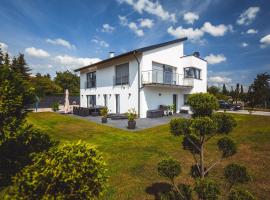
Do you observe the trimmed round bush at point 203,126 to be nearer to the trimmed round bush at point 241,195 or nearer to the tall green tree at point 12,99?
the trimmed round bush at point 241,195

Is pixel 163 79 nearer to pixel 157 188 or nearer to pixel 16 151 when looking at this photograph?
pixel 157 188

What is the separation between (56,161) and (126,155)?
547 cm

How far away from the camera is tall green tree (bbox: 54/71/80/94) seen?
5969 centimetres

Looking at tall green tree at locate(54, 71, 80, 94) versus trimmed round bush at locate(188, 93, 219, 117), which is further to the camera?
tall green tree at locate(54, 71, 80, 94)

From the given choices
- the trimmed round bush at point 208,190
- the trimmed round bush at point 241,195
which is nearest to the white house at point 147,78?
the trimmed round bush at point 208,190

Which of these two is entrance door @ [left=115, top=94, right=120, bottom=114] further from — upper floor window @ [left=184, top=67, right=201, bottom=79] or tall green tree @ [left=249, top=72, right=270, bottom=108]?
tall green tree @ [left=249, top=72, right=270, bottom=108]

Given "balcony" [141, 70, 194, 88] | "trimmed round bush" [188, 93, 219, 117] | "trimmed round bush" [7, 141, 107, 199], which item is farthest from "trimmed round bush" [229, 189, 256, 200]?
"balcony" [141, 70, 194, 88]

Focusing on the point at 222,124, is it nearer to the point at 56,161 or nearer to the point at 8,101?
the point at 56,161

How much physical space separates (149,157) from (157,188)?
2347 mm

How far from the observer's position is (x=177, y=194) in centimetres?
376

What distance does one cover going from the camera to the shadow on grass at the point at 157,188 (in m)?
4.76

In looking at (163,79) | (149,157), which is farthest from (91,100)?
(149,157)

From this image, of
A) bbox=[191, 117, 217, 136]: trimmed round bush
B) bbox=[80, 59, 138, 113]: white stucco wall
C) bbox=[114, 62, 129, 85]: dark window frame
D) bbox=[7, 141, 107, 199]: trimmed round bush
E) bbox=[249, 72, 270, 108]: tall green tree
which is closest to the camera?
bbox=[7, 141, 107, 199]: trimmed round bush

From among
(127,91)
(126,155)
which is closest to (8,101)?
(126,155)
